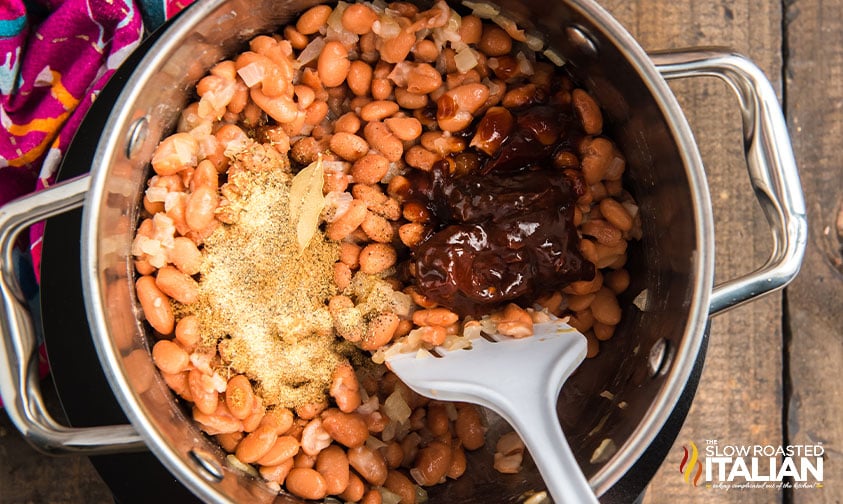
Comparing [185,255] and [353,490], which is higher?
[185,255]

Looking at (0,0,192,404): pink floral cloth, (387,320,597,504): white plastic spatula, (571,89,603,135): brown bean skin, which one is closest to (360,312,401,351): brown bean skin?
(387,320,597,504): white plastic spatula

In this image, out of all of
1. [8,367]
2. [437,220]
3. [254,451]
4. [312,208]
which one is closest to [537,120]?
[437,220]

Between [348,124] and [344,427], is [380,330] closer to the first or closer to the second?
[344,427]

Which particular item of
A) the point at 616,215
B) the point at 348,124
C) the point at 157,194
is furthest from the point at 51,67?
the point at 616,215

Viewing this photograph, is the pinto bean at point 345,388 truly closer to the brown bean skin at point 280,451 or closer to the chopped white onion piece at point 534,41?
the brown bean skin at point 280,451

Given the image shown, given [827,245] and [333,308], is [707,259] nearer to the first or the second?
[333,308]

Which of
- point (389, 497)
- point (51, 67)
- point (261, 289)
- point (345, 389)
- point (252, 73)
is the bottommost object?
point (389, 497)
